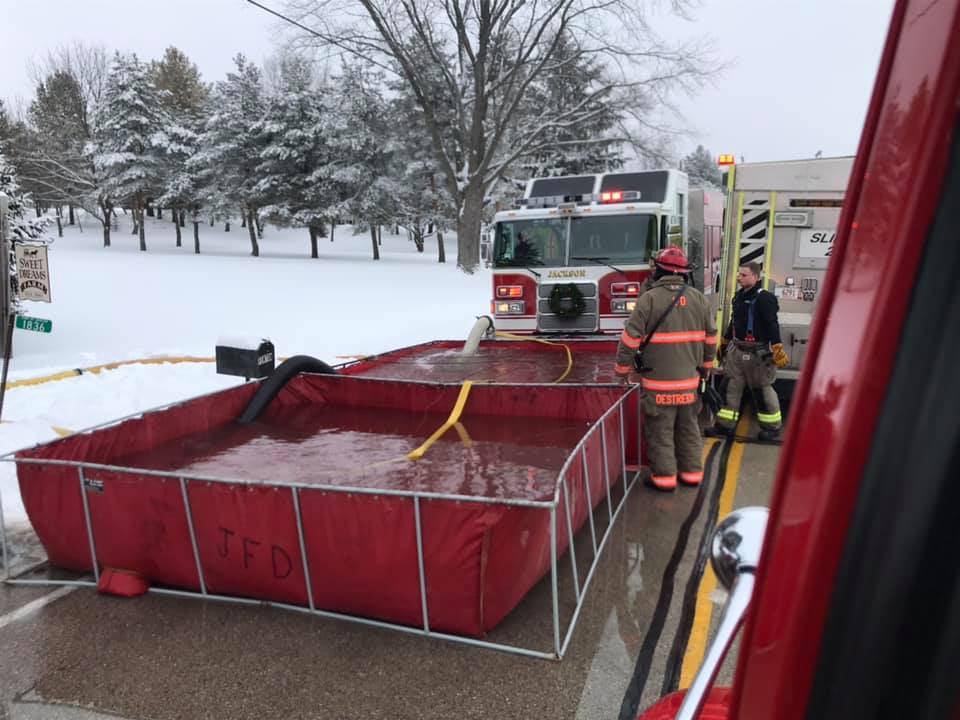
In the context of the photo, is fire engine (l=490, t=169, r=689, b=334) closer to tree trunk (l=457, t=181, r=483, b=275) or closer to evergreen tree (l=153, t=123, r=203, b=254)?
tree trunk (l=457, t=181, r=483, b=275)

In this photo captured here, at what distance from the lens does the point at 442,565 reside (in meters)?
3.54

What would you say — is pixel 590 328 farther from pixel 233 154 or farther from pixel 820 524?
pixel 233 154

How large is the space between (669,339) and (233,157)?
4453cm

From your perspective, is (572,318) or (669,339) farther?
(572,318)

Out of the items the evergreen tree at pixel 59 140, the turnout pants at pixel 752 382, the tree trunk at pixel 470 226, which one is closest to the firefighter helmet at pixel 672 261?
the turnout pants at pixel 752 382

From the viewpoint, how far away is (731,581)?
1143 millimetres

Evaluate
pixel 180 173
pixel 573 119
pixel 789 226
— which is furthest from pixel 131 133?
pixel 789 226

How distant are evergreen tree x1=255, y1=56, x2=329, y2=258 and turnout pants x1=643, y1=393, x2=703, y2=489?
3880cm

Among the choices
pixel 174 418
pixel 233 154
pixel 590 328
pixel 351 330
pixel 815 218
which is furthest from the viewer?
pixel 233 154

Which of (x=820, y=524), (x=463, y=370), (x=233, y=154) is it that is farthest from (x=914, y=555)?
(x=233, y=154)

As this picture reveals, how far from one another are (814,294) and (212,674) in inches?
304

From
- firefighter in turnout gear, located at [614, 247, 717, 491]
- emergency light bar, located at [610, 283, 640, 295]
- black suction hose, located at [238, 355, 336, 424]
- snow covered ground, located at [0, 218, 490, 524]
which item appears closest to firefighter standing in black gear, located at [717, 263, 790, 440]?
firefighter in turnout gear, located at [614, 247, 717, 491]

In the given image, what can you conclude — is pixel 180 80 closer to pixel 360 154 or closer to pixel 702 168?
pixel 360 154

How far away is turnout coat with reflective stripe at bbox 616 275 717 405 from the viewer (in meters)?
5.66
